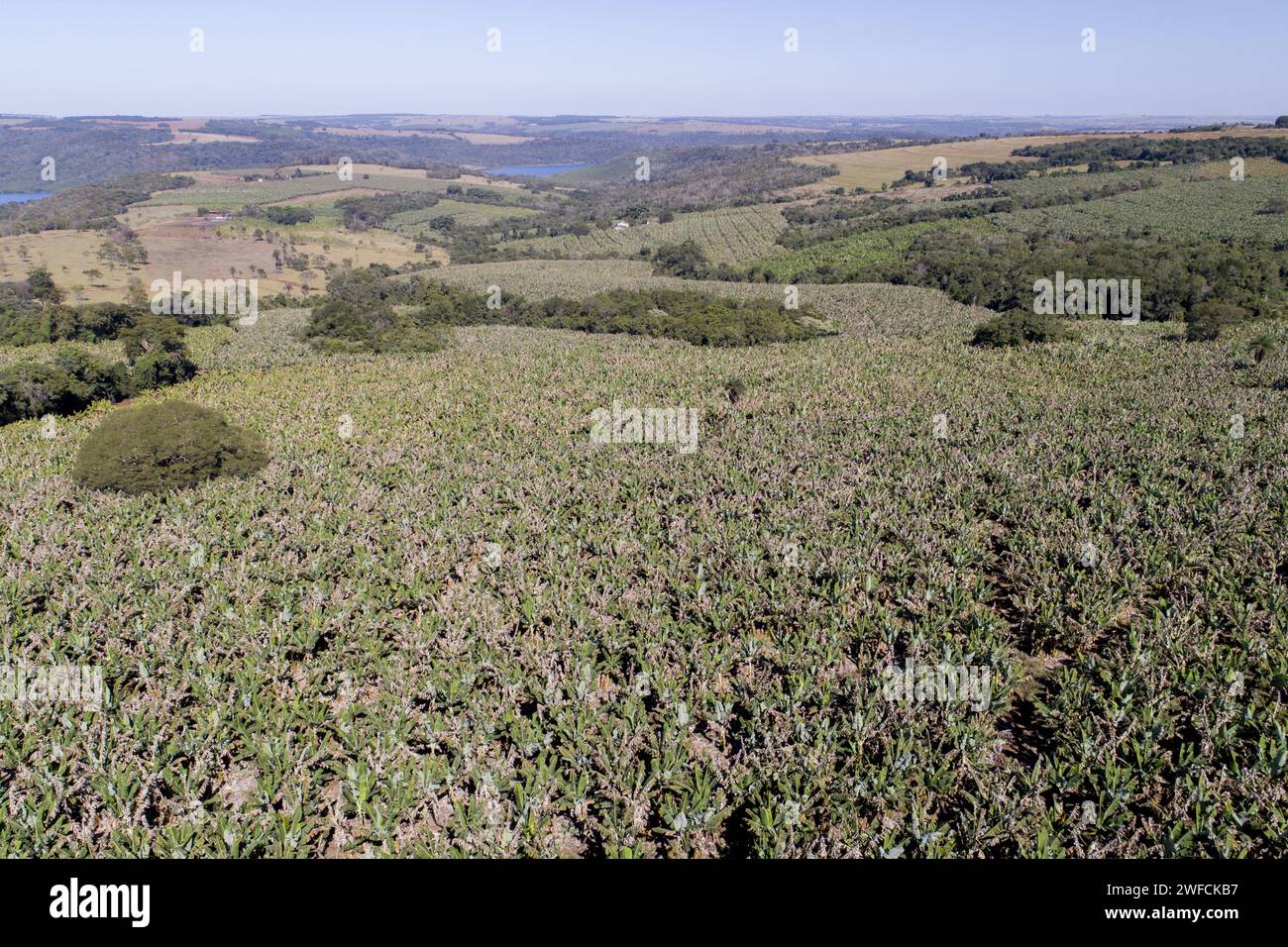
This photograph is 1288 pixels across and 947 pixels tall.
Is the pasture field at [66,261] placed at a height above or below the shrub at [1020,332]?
above

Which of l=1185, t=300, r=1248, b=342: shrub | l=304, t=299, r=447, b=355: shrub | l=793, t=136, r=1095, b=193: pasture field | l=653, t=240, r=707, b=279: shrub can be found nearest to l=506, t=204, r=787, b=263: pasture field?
l=653, t=240, r=707, b=279: shrub

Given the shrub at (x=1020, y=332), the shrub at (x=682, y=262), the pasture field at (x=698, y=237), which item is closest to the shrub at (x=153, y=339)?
the shrub at (x=1020, y=332)

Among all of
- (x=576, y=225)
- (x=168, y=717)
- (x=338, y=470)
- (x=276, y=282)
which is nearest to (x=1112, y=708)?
(x=168, y=717)

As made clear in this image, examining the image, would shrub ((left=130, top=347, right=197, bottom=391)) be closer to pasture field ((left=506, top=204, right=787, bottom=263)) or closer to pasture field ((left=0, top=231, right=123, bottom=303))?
pasture field ((left=0, top=231, right=123, bottom=303))

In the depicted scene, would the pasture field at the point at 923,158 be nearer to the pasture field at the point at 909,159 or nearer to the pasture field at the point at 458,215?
the pasture field at the point at 909,159

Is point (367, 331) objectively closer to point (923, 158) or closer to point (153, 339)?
point (153, 339)

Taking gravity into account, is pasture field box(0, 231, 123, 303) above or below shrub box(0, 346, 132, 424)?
above

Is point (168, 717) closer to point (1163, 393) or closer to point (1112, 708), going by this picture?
point (1112, 708)
